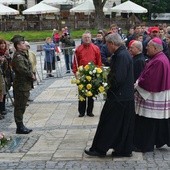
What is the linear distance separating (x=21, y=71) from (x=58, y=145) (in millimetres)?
1537

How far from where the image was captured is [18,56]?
900 centimetres

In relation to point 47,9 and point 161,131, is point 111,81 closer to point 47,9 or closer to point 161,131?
point 161,131

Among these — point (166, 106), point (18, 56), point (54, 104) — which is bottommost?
point (54, 104)

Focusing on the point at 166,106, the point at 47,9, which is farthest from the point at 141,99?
the point at 47,9

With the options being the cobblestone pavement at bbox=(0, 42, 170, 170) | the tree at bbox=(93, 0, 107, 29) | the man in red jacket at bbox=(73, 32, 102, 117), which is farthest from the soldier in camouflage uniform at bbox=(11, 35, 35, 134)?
the tree at bbox=(93, 0, 107, 29)

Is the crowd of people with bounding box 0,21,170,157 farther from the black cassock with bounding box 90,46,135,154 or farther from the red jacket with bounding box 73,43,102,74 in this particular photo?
the red jacket with bounding box 73,43,102,74

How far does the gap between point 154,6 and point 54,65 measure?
1406 inches

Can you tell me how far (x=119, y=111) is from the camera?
739 centimetres

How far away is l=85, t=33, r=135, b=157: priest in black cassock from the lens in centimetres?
734

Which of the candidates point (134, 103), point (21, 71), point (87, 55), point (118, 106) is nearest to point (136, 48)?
point (134, 103)

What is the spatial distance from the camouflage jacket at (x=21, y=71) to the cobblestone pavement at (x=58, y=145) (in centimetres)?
94

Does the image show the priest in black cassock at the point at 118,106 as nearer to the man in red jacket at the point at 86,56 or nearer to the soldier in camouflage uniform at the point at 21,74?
the soldier in camouflage uniform at the point at 21,74

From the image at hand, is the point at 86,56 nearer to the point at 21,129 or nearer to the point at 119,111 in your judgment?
the point at 21,129

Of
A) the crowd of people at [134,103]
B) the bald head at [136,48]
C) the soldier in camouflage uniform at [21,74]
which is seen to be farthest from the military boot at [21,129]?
the bald head at [136,48]
